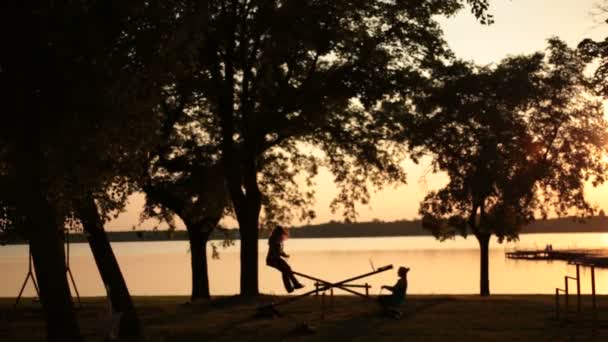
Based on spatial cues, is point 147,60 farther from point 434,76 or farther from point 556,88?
point 556,88

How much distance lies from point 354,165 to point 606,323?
17965 millimetres

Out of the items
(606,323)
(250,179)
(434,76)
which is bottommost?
(606,323)

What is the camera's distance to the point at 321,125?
34406 millimetres

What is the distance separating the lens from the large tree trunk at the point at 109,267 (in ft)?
67.5

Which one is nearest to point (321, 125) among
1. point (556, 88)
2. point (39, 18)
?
point (556, 88)

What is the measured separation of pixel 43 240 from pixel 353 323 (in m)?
9.18

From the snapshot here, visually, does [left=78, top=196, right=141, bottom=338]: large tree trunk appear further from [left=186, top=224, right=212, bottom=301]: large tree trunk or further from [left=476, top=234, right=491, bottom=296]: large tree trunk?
[left=476, top=234, right=491, bottom=296]: large tree trunk

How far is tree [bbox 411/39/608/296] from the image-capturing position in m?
40.6

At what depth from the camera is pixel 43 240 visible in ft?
58.1

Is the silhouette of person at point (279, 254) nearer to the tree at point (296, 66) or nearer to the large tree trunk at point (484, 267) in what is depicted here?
the tree at point (296, 66)

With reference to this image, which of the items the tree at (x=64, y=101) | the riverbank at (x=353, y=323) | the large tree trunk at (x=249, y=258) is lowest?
the riverbank at (x=353, y=323)

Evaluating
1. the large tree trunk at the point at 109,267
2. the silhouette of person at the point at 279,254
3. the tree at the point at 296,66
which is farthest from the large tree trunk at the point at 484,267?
the large tree trunk at the point at 109,267

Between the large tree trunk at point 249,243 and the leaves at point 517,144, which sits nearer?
the large tree trunk at point 249,243

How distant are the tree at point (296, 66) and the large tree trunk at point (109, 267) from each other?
10417 mm
